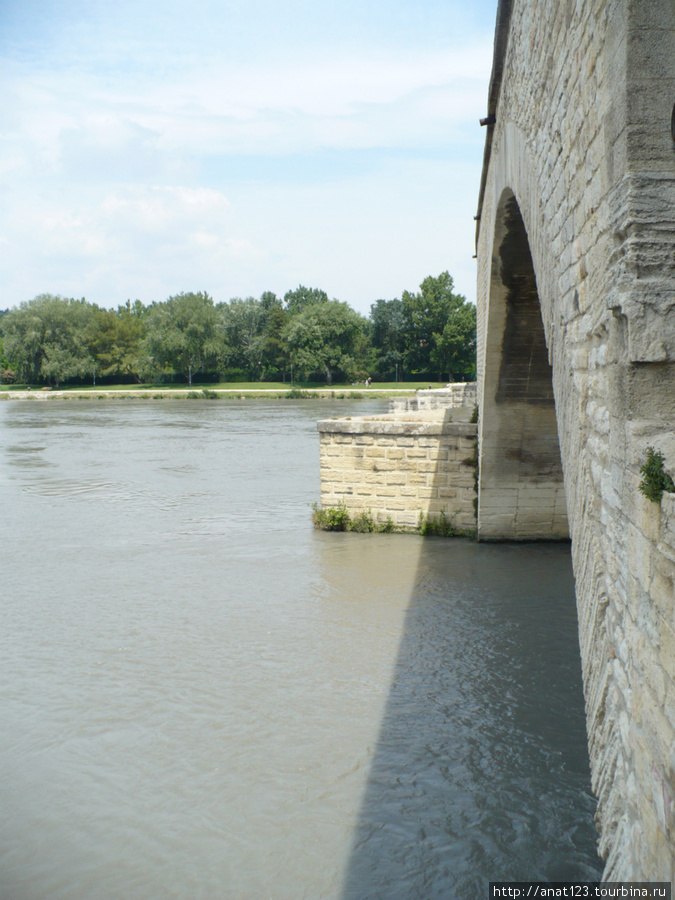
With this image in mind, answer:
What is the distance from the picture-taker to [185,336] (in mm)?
66125

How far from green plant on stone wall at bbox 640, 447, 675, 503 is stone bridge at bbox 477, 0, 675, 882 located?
0.10 feet

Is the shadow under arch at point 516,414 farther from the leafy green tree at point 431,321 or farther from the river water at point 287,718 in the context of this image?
the leafy green tree at point 431,321

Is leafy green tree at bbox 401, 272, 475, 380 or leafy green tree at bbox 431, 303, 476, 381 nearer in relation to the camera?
leafy green tree at bbox 431, 303, 476, 381

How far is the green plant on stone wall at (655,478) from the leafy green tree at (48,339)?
6804 centimetres

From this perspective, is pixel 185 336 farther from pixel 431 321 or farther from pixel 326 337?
pixel 431 321

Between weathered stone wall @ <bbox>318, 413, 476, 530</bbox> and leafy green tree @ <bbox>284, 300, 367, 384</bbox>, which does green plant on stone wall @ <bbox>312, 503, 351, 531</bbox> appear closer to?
weathered stone wall @ <bbox>318, 413, 476, 530</bbox>

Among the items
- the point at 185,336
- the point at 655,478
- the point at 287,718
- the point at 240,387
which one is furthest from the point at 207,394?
the point at 655,478

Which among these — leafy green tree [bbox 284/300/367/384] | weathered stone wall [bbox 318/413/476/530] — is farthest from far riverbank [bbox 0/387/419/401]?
weathered stone wall [bbox 318/413/476/530]

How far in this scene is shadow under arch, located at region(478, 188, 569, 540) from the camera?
28.0ft

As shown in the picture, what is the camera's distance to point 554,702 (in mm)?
6230

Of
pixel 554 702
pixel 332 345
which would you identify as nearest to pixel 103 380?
pixel 332 345

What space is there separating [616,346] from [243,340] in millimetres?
75223

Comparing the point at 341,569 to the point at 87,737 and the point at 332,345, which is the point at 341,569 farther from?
the point at 332,345

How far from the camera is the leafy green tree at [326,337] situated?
67125 mm
